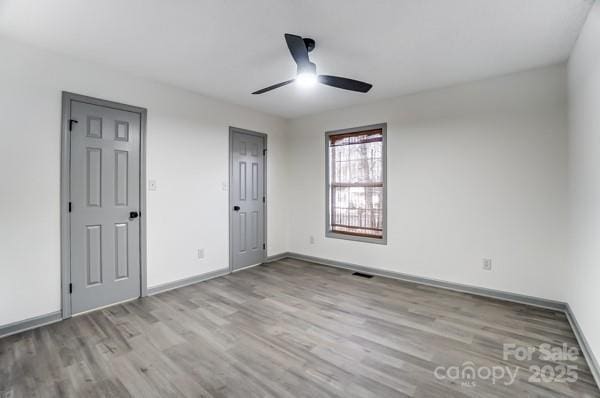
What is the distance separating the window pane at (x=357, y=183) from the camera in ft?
14.0

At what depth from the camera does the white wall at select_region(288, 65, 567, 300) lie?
9.73 feet

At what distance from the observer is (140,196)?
3.30m

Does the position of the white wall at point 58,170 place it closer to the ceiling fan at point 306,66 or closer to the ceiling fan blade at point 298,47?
the ceiling fan at point 306,66

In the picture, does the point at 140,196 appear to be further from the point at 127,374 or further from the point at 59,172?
the point at 127,374

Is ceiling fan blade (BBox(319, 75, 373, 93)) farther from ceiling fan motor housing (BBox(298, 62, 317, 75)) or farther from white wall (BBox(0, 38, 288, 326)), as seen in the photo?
white wall (BBox(0, 38, 288, 326))

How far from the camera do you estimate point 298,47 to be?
217cm

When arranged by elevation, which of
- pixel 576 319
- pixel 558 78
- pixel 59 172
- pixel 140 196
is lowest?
pixel 576 319

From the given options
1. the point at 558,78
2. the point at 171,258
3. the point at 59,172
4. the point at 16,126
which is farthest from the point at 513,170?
the point at 16,126

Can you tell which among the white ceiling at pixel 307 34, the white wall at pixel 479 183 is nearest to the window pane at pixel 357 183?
the white wall at pixel 479 183

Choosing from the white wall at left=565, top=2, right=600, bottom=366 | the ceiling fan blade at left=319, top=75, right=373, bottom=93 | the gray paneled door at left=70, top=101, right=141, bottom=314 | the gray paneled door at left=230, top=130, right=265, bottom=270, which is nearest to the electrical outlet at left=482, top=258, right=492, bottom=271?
the white wall at left=565, top=2, right=600, bottom=366

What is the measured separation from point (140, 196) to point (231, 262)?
1624 millimetres

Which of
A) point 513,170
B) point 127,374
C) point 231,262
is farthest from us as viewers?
point 231,262

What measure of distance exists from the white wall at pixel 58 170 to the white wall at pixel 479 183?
2132mm

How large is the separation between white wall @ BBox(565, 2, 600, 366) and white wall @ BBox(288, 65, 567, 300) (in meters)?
0.23
